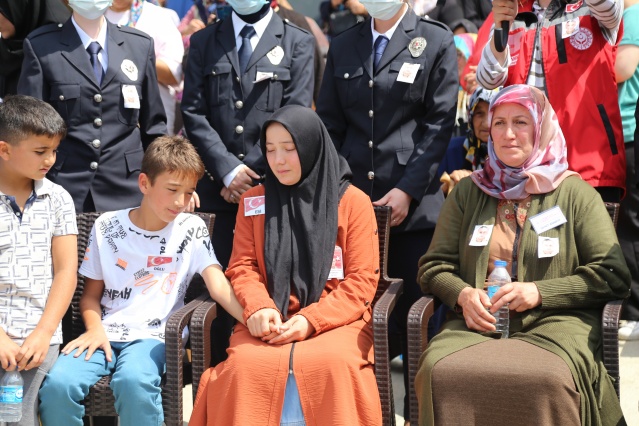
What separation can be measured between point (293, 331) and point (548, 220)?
1.28 meters

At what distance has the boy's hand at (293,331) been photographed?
14.4ft

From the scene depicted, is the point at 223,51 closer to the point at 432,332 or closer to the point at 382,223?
the point at 382,223

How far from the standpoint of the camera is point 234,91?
17.7 ft

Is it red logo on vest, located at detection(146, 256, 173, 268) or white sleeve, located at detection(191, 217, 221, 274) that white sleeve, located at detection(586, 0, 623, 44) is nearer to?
white sleeve, located at detection(191, 217, 221, 274)

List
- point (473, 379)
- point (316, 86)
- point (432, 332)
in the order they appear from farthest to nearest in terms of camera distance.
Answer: point (316, 86) < point (432, 332) < point (473, 379)

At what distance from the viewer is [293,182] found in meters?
4.73

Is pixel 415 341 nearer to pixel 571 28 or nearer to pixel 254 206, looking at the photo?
pixel 254 206

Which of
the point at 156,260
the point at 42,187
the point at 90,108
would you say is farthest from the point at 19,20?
the point at 156,260

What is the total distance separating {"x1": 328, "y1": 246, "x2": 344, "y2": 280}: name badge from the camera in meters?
4.70

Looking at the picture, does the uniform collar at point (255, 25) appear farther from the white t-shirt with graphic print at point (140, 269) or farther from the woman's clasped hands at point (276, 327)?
the woman's clasped hands at point (276, 327)

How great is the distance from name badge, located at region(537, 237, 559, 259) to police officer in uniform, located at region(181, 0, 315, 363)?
63.4 inches

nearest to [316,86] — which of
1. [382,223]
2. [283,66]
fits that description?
[283,66]

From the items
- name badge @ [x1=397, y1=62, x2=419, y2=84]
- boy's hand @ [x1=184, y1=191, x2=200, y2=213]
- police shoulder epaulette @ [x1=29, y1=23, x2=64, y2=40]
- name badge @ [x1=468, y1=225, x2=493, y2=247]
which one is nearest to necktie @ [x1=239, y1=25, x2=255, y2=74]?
boy's hand @ [x1=184, y1=191, x2=200, y2=213]

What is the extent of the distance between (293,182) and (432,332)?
127 centimetres
